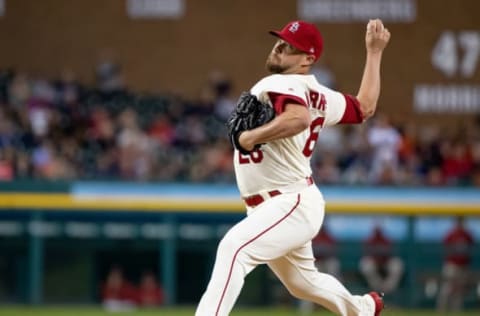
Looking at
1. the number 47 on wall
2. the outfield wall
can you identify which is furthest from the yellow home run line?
the number 47 on wall

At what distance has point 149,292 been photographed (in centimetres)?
1173

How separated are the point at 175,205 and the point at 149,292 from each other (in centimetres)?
93

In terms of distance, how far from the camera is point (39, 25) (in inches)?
624

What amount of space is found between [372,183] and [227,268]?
264 inches

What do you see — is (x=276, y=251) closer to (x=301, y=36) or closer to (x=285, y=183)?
(x=285, y=183)

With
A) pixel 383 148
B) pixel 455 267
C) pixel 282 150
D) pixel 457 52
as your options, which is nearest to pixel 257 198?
pixel 282 150

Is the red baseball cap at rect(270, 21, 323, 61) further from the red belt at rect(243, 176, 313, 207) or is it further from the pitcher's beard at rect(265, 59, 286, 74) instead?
the red belt at rect(243, 176, 313, 207)

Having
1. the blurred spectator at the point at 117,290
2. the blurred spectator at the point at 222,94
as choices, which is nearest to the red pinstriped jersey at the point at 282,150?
the blurred spectator at the point at 117,290

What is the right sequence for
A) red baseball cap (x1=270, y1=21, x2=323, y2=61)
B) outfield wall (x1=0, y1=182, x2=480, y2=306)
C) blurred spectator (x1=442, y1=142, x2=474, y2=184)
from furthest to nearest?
blurred spectator (x1=442, y1=142, x2=474, y2=184)
outfield wall (x1=0, y1=182, x2=480, y2=306)
red baseball cap (x1=270, y1=21, x2=323, y2=61)

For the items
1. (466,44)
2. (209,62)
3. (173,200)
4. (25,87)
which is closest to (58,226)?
(173,200)

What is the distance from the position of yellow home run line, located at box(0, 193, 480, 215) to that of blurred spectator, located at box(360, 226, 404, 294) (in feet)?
1.33

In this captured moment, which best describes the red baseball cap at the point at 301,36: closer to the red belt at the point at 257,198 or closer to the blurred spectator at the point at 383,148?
the red belt at the point at 257,198

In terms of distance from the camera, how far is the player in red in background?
5523 millimetres

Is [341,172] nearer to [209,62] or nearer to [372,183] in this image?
[372,183]
